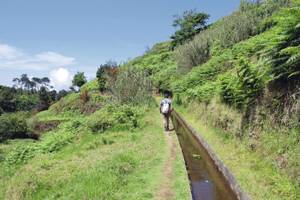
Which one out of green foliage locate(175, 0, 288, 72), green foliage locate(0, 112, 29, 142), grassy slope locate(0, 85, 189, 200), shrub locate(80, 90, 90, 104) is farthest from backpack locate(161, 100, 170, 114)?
shrub locate(80, 90, 90, 104)

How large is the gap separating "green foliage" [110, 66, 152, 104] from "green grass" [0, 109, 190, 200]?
32.6 feet

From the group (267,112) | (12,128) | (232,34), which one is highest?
(232,34)

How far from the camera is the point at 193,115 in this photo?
64.3 feet

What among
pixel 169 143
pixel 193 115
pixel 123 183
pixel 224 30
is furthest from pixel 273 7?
pixel 123 183

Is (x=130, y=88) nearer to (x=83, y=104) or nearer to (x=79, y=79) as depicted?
(x=83, y=104)

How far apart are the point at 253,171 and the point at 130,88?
1552cm

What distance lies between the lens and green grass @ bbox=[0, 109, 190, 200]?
8145 millimetres

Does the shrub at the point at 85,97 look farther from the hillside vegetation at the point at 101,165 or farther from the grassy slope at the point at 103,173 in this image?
the grassy slope at the point at 103,173

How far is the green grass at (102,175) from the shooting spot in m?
8.14

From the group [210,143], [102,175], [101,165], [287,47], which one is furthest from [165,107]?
[287,47]

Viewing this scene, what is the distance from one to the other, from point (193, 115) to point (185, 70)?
41.9 feet

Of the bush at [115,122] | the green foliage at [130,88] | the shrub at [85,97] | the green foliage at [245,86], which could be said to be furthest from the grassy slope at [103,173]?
the shrub at [85,97]

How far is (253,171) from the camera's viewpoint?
8.77 m

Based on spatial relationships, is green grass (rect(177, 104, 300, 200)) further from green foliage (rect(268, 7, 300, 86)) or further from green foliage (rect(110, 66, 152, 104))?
green foliage (rect(110, 66, 152, 104))
